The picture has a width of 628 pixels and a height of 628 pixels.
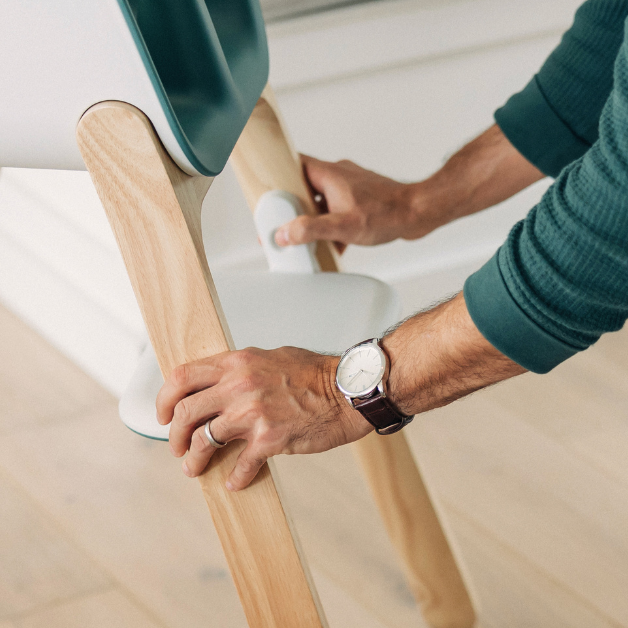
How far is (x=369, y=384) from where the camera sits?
0.52 meters

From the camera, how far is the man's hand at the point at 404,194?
2.49ft

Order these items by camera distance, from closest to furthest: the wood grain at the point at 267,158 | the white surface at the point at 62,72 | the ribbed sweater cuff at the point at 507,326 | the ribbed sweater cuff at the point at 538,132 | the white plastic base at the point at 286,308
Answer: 1. the white surface at the point at 62,72
2. the ribbed sweater cuff at the point at 507,326
3. the white plastic base at the point at 286,308
4. the wood grain at the point at 267,158
5. the ribbed sweater cuff at the point at 538,132

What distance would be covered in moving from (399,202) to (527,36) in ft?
1.72

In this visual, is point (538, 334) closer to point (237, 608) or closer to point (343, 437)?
point (343, 437)

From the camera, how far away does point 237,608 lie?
938 millimetres

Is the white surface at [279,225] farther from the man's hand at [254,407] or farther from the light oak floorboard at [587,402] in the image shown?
the light oak floorboard at [587,402]

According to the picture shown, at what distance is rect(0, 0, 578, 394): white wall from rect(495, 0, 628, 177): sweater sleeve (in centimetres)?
35

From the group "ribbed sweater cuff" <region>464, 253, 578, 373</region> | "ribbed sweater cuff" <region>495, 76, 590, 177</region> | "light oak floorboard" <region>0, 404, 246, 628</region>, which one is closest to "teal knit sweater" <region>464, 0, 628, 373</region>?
"ribbed sweater cuff" <region>464, 253, 578, 373</region>

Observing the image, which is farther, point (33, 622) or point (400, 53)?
point (400, 53)

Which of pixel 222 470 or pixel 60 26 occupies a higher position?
pixel 60 26

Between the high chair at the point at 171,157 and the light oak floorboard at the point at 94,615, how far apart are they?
0.47 metres

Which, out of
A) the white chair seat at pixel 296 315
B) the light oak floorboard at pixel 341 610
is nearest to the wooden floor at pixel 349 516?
the light oak floorboard at pixel 341 610

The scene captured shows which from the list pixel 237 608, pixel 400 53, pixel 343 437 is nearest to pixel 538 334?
pixel 343 437

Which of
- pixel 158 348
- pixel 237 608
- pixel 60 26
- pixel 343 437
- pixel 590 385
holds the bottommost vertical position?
pixel 590 385
